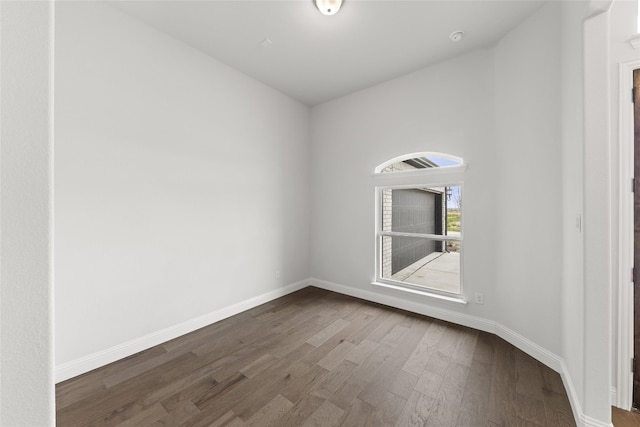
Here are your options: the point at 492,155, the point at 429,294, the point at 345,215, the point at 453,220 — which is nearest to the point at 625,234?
the point at 492,155

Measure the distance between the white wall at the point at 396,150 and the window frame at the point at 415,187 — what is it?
0.24 feet

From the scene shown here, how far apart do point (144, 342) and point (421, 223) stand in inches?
137

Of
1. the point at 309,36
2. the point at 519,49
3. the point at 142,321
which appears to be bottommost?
the point at 142,321

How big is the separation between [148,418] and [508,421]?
2.36 m

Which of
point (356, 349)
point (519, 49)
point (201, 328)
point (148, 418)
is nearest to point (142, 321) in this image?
point (201, 328)

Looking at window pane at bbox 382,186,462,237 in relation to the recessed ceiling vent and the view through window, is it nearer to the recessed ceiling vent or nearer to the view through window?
the view through window

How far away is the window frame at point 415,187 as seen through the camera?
115 inches

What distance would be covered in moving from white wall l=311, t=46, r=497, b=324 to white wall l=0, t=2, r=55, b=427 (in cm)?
328

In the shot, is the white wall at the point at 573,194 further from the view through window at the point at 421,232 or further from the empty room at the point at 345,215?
the view through window at the point at 421,232

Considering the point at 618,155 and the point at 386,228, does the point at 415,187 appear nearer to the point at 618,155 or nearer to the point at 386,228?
the point at 386,228

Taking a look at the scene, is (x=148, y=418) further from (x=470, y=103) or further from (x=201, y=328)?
(x=470, y=103)

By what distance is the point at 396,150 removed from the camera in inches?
134

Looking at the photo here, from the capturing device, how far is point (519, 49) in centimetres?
241

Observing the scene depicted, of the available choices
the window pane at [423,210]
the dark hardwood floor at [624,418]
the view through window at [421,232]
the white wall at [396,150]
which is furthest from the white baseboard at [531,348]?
the window pane at [423,210]
